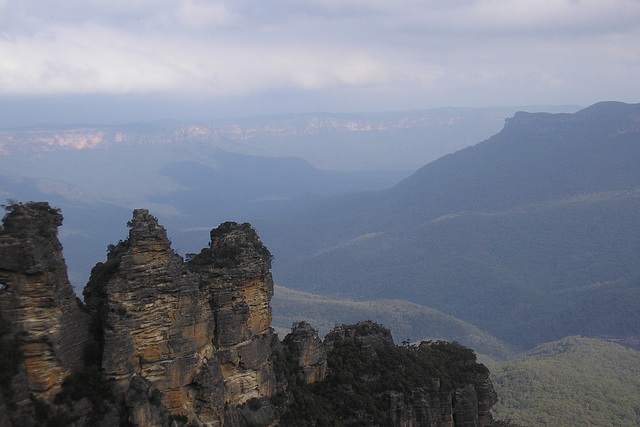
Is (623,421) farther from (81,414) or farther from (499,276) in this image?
(499,276)

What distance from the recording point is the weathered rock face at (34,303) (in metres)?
19.1

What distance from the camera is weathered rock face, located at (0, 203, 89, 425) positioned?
19.1 metres

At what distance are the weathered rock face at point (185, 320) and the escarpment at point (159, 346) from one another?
49mm

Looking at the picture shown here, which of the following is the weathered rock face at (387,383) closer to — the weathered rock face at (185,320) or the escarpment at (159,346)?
the escarpment at (159,346)

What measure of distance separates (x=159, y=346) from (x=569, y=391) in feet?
190

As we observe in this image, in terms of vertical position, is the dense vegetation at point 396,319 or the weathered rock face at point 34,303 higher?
the weathered rock face at point 34,303

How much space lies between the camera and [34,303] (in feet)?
64.0

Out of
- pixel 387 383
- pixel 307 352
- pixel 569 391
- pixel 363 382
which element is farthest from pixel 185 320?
pixel 569 391

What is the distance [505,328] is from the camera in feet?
469

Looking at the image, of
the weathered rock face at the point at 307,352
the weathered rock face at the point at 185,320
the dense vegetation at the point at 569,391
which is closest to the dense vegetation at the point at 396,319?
the dense vegetation at the point at 569,391

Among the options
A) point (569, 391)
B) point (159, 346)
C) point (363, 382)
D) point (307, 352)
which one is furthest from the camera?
point (569, 391)

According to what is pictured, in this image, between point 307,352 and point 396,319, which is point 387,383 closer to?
point 307,352

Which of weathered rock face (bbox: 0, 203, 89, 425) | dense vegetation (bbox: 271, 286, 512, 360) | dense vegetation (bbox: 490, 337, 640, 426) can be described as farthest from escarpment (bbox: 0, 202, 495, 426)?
dense vegetation (bbox: 271, 286, 512, 360)

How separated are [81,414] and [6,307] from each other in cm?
422
